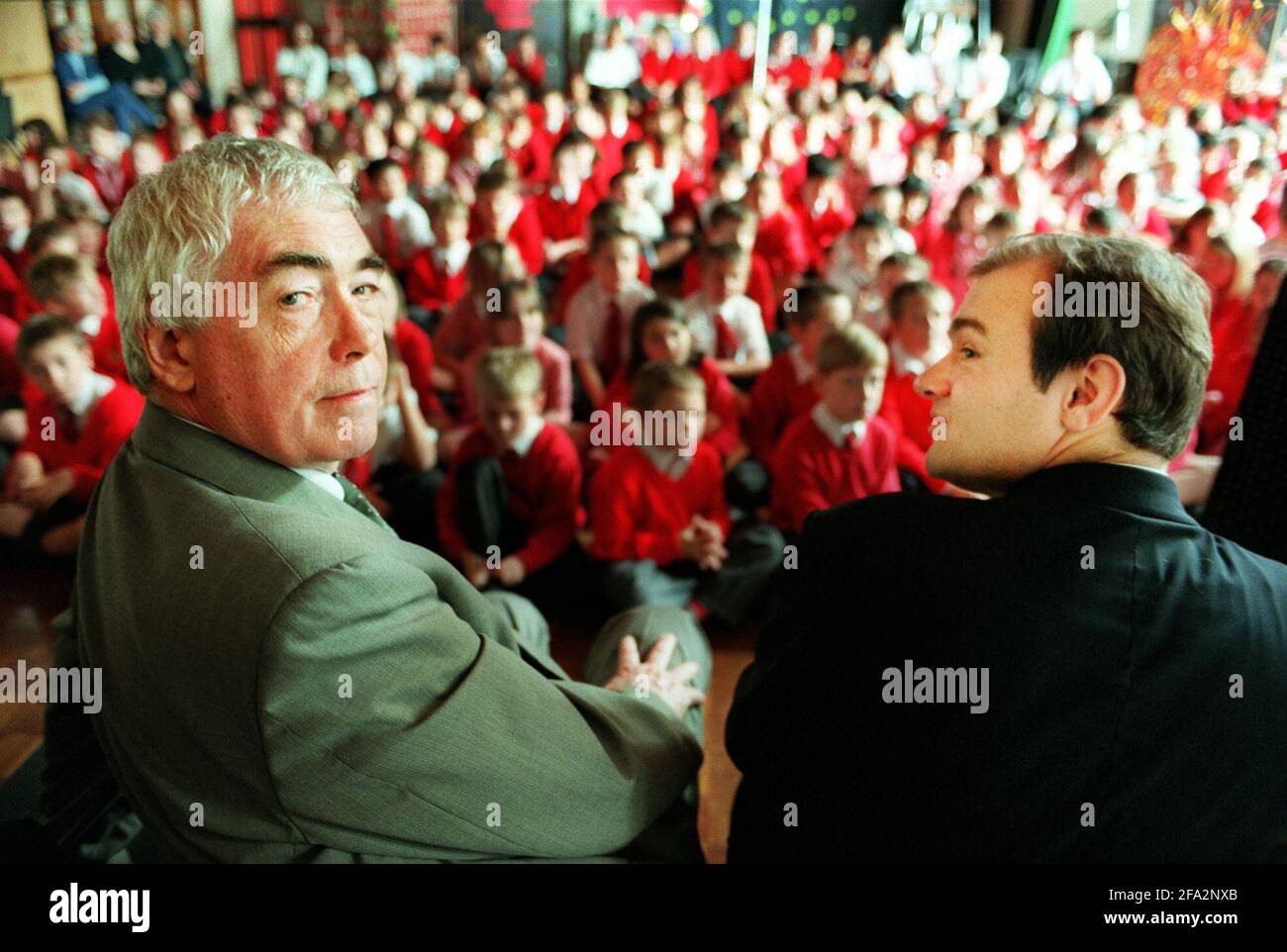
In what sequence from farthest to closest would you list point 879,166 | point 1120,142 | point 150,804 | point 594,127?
point 594,127 < point 879,166 < point 1120,142 < point 150,804

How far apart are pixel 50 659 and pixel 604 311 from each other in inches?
87.8

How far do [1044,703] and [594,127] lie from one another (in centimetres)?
609

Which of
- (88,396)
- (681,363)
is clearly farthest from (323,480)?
(681,363)

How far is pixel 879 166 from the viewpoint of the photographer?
5895 millimetres

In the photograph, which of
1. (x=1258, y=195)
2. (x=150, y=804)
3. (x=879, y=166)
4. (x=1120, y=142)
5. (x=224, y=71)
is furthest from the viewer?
(x=224, y=71)

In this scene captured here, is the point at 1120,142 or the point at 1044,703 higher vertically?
the point at 1120,142

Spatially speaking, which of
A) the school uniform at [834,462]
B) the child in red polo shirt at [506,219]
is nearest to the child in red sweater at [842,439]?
the school uniform at [834,462]

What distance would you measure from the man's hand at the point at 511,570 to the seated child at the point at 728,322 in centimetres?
143

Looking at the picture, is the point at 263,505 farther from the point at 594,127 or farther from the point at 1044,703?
the point at 594,127

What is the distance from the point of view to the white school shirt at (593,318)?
3664mm

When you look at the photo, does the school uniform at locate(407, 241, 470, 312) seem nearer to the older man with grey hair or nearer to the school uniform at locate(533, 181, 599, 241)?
the school uniform at locate(533, 181, 599, 241)

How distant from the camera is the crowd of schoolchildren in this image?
2572 millimetres

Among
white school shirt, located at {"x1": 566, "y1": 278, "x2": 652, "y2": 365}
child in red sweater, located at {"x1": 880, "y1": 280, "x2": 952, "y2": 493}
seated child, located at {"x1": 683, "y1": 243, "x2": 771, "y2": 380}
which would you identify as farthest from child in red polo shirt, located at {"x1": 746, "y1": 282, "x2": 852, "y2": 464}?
white school shirt, located at {"x1": 566, "y1": 278, "x2": 652, "y2": 365}
